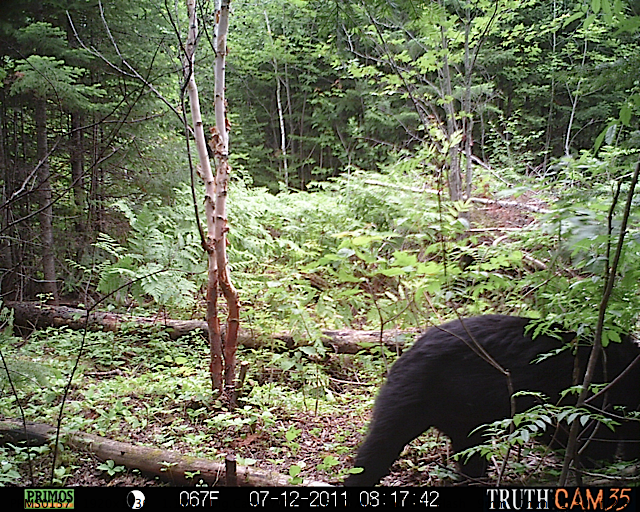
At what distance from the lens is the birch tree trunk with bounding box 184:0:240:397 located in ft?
8.18

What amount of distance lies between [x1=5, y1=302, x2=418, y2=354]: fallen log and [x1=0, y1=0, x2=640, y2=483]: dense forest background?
0.28 ft

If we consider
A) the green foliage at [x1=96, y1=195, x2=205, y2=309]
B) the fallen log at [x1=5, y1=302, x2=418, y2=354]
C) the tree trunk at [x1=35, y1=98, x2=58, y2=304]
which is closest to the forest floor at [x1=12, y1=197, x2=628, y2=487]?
the fallen log at [x1=5, y1=302, x2=418, y2=354]

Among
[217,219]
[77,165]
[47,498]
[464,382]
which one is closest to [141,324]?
[77,165]

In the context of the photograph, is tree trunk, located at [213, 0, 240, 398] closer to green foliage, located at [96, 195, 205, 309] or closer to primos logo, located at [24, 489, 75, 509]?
green foliage, located at [96, 195, 205, 309]

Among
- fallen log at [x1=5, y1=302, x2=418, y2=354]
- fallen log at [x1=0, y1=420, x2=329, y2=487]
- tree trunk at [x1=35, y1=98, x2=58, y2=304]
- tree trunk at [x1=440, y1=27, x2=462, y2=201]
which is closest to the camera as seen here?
fallen log at [x1=0, y1=420, x2=329, y2=487]

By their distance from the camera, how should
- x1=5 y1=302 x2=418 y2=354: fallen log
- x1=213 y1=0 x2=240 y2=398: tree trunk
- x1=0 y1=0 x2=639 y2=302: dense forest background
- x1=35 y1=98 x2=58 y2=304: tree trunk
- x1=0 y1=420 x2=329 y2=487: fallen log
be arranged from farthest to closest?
x1=35 y1=98 x2=58 y2=304: tree trunk < x1=0 y1=0 x2=639 y2=302: dense forest background < x1=5 y1=302 x2=418 y2=354: fallen log < x1=213 y1=0 x2=240 y2=398: tree trunk < x1=0 y1=420 x2=329 y2=487: fallen log

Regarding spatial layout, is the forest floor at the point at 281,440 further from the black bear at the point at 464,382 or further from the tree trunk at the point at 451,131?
the tree trunk at the point at 451,131

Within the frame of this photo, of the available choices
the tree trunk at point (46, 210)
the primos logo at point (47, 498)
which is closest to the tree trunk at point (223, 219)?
the primos logo at point (47, 498)

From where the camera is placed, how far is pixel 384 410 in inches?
62.7

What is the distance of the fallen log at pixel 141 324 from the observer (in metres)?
3.17

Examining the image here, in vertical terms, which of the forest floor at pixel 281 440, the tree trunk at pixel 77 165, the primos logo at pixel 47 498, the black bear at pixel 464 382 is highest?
the tree trunk at pixel 77 165

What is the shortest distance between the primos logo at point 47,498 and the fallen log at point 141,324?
5.94 feet

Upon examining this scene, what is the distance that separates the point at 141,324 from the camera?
3.80 meters

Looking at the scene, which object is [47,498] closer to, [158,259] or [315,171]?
[158,259]
